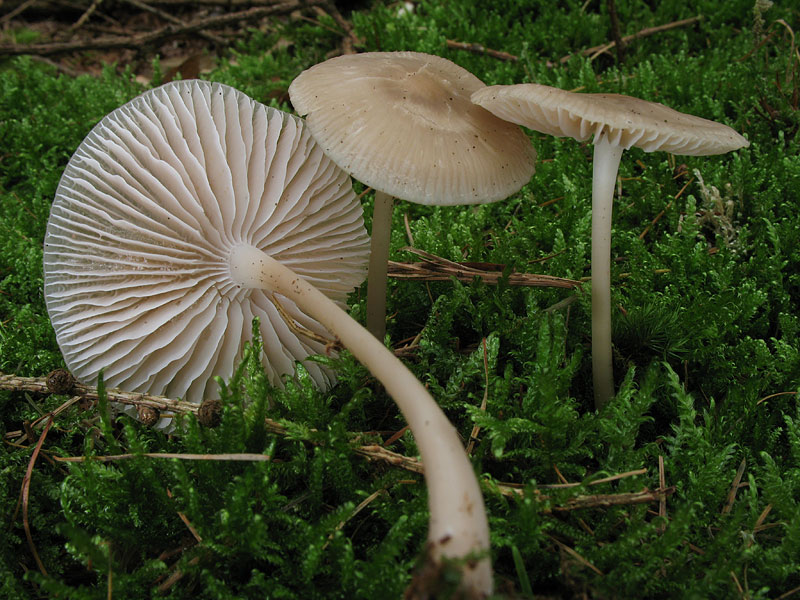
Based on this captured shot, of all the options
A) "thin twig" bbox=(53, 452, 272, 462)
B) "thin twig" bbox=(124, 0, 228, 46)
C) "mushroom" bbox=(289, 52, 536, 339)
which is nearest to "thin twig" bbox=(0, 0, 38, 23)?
"thin twig" bbox=(124, 0, 228, 46)

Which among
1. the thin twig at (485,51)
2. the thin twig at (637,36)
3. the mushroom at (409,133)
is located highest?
the thin twig at (637,36)

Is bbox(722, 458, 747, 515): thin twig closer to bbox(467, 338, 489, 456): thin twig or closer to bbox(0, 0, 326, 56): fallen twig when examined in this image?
bbox(467, 338, 489, 456): thin twig

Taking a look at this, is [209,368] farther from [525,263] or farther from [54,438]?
[525,263]

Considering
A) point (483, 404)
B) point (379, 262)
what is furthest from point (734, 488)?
point (379, 262)

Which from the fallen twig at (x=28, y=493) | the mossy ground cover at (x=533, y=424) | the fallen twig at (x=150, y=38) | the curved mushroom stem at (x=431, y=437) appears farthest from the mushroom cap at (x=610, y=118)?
the fallen twig at (x=150, y=38)

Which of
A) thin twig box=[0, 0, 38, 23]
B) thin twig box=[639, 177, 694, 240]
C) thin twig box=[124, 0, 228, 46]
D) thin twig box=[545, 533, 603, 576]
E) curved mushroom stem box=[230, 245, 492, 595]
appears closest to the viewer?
curved mushroom stem box=[230, 245, 492, 595]

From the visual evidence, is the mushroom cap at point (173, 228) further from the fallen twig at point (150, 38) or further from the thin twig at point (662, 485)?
the fallen twig at point (150, 38)

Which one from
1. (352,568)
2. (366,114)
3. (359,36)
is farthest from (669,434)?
(359,36)

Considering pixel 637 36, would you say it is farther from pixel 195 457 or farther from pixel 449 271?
pixel 195 457
